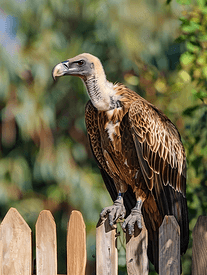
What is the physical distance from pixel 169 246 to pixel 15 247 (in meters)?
0.94

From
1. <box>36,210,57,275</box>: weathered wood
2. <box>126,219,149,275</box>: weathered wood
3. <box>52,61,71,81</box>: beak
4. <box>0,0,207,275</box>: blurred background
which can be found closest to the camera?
<box>126,219,149,275</box>: weathered wood

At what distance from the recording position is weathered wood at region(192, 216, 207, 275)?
185 cm

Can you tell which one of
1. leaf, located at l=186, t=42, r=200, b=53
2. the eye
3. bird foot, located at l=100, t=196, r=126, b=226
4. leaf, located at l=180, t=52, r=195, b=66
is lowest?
bird foot, located at l=100, t=196, r=126, b=226

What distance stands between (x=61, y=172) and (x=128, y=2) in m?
2.19

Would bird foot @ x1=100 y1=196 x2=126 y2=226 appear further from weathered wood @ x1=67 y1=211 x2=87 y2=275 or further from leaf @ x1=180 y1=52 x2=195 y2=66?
leaf @ x1=180 y1=52 x2=195 y2=66

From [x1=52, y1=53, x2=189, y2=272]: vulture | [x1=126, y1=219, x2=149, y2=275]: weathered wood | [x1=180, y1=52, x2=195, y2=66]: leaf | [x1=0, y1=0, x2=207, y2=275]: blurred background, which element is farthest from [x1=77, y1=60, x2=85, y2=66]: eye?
[x1=0, y1=0, x2=207, y2=275]: blurred background

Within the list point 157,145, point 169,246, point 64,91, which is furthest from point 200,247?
point 64,91

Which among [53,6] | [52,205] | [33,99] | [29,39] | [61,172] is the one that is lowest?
[52,205]

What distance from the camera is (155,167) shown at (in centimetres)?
272

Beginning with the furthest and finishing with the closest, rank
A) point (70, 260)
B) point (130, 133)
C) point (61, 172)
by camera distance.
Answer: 1. point (61, 172)
2. point (130, 133)
3. point (70, 260)

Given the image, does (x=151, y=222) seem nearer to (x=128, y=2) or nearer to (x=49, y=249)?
(x=49, y=249)

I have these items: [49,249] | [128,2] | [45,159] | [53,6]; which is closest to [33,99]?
[45,159]

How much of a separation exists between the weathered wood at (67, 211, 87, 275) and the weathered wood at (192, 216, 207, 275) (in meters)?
0.62

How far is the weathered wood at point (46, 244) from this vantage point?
2.12 m
